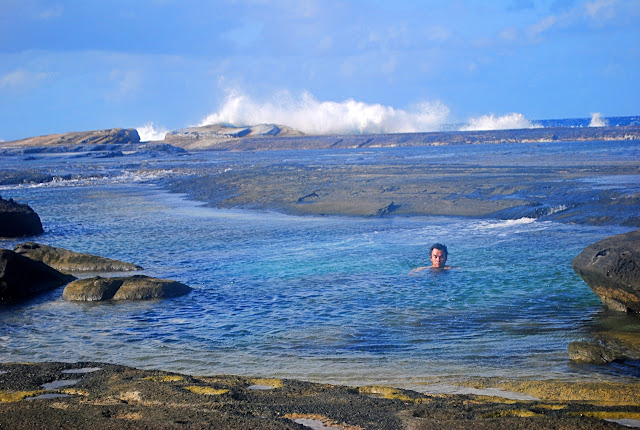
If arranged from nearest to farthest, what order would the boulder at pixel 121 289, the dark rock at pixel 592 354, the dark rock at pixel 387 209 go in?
the dark rock at pixel 592 354 → the boulder at pixel 121 289 → the dark rock at pixel 387 209

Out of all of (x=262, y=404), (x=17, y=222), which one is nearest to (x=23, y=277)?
(x=262, y=404)

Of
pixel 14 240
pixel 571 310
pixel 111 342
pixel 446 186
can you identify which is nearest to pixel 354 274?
pixel 571 310

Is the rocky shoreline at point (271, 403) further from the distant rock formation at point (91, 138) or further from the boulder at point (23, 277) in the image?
the distant rock formation at point (91, 138)

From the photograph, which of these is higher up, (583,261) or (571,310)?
(583,261)

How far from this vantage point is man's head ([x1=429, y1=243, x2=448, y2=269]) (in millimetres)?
13867

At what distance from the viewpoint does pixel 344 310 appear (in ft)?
37.2

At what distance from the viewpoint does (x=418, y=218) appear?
23.0 m

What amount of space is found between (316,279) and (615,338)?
20.6 feet

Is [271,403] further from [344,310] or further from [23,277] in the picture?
[23,277]

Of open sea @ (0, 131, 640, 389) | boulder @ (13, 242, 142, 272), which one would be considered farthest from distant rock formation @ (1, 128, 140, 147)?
boulder @ (13, 242, 142, 272)

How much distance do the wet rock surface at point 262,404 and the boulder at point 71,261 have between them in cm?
752

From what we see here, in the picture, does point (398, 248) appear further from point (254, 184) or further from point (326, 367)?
point (254, 184)

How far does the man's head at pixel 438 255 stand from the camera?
13867 millimetres

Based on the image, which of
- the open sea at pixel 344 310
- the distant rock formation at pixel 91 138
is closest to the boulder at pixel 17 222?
the open sea at pixel 344 310
